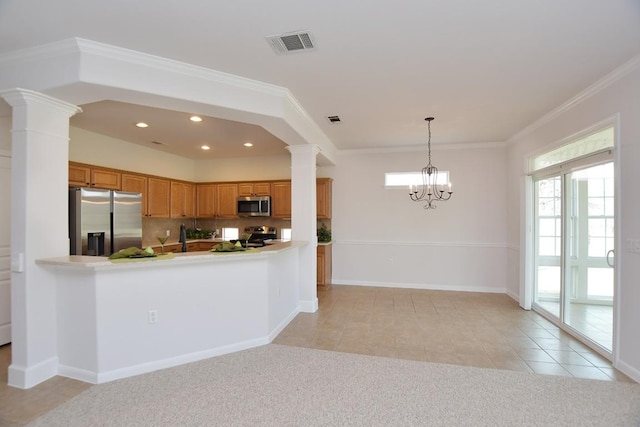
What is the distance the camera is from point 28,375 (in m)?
2.56

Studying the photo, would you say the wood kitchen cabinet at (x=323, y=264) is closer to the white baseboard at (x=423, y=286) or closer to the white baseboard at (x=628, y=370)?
the white baseboard at (x=423, y=286)

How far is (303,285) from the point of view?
15.2ft

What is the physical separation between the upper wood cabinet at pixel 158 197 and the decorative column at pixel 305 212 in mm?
2740

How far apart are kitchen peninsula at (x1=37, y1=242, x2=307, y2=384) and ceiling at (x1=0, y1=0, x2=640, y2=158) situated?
177 centimetres

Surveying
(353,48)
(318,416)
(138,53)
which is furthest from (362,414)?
(138,53)

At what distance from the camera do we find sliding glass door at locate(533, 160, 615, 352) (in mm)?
3273

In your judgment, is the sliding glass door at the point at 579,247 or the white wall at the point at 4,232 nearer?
the sliding glass door at the point at 579,247

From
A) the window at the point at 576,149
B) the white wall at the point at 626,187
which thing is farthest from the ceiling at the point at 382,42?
the window at the point at 576,149

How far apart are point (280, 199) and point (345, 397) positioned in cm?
435

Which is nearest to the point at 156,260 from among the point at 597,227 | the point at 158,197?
the point at 158,197

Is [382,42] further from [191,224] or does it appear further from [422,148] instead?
[191,224]

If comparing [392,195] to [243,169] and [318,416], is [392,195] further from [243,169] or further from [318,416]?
[318,416]

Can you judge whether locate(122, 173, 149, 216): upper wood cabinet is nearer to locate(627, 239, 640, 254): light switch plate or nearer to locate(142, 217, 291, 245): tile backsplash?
locate(142, 217, 291, 245): tile backsplash

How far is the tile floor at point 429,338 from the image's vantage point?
2.57m
